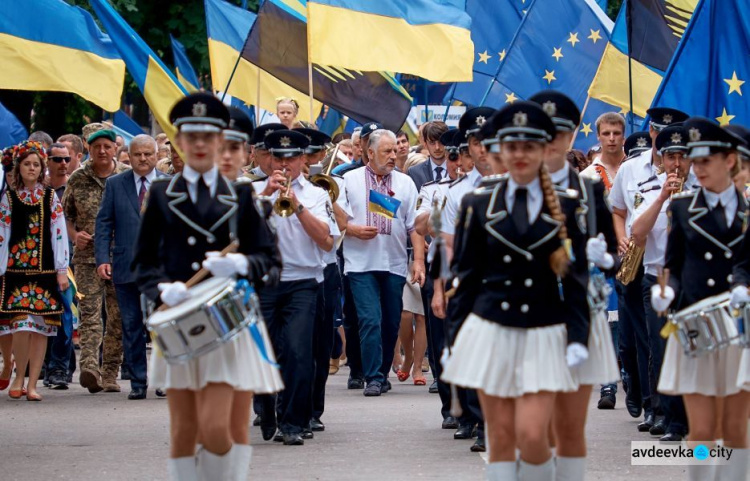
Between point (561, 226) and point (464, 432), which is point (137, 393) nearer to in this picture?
point (464, 432)

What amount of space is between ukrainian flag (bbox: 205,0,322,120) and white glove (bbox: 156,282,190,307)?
1201 cm

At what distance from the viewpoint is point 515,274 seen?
7.63 m

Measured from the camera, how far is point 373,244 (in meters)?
15.0

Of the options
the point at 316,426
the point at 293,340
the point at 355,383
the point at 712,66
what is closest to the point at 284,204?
the point at 293,340

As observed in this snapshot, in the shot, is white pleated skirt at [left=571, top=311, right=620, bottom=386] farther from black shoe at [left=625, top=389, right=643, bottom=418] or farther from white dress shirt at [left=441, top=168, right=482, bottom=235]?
black shoe at [left=625, top=389, right=643, bottom=418]

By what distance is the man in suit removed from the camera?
1484 centimetres

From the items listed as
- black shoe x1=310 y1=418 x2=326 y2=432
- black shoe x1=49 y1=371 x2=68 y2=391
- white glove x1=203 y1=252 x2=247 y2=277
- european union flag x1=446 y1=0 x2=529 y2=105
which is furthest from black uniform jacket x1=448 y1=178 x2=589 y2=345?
european union flag x1=446 y1=0 x2=529 y2=105

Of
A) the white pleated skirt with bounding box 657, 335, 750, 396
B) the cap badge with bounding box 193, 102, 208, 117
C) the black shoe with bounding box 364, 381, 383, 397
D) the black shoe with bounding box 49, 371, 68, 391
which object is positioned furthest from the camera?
the black shoe with bounding box 49, 371, 68, 391

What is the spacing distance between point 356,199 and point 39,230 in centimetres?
289

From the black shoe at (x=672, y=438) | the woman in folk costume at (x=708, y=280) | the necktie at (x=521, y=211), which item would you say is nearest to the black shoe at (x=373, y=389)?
the black shoe at (x=672, y=438)

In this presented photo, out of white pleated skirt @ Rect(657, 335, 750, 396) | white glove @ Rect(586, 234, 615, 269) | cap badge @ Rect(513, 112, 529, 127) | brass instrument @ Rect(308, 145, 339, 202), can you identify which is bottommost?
white pleated skirt @ Rect(657, 335, 750, 396)

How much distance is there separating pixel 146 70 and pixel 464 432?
218 inches

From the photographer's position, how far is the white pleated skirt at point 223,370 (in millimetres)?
7715

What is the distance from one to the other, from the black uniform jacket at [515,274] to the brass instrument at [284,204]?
139 inches
